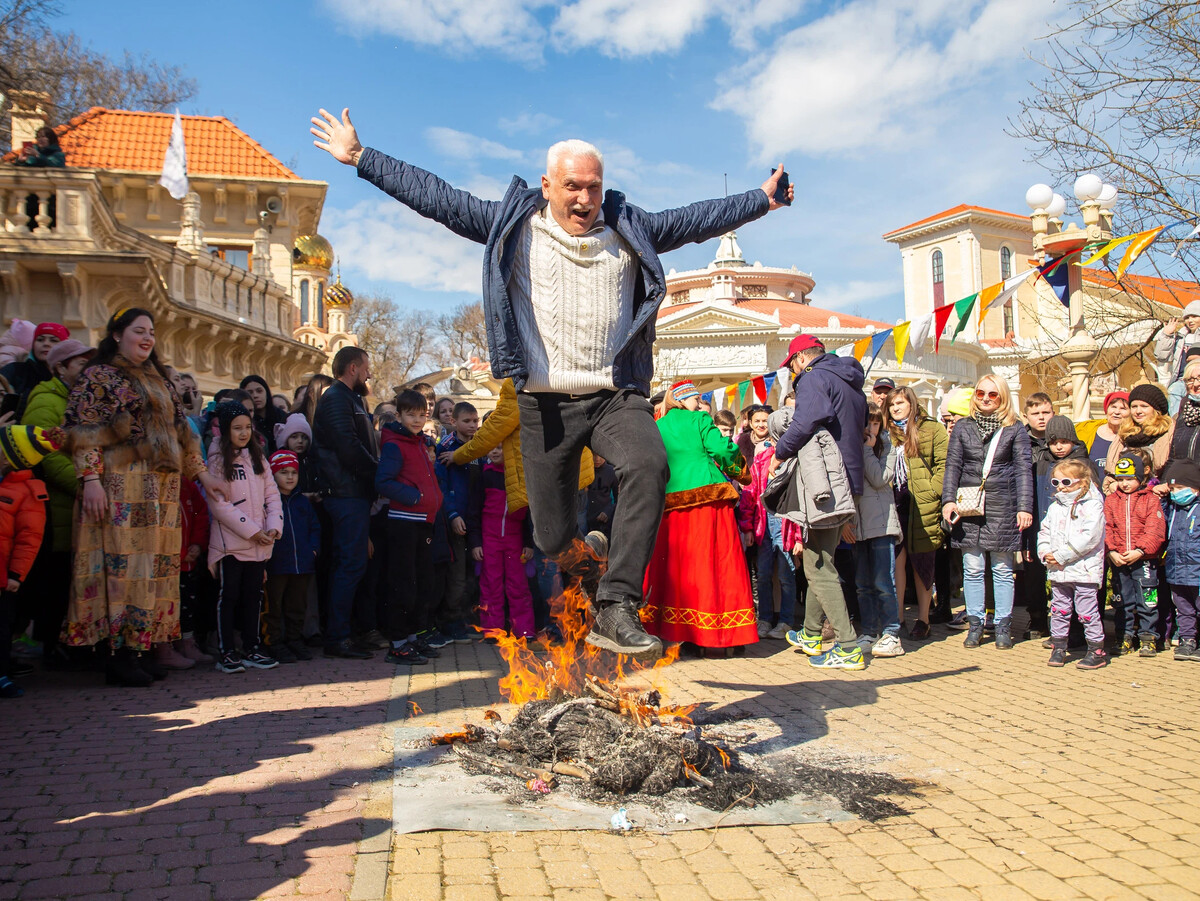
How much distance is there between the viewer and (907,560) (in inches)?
363

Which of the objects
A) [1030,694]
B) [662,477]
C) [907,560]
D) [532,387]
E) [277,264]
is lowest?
[1030,694]

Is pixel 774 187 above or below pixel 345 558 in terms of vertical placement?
above

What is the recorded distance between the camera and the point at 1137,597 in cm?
746

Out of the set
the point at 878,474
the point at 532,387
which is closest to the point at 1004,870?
the point at 532,387

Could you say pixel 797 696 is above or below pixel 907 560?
below

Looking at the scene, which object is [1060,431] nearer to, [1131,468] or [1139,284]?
[1131,468]

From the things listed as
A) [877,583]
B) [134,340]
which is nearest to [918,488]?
[877,583]

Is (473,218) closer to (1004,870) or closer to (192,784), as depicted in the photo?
(192,784)

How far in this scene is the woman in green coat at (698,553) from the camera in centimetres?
729

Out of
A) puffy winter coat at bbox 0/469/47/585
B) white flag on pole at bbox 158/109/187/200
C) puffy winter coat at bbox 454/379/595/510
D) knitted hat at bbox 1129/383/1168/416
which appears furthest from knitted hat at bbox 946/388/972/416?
white flag on pole at bbox 158/109/187/200

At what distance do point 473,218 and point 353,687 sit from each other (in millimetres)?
3412

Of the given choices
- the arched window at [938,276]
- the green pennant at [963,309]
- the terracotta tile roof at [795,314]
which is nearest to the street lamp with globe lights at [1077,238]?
the green pennant at [963,309]

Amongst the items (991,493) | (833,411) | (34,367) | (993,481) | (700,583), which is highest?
(34,367)

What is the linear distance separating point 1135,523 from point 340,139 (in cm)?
660
